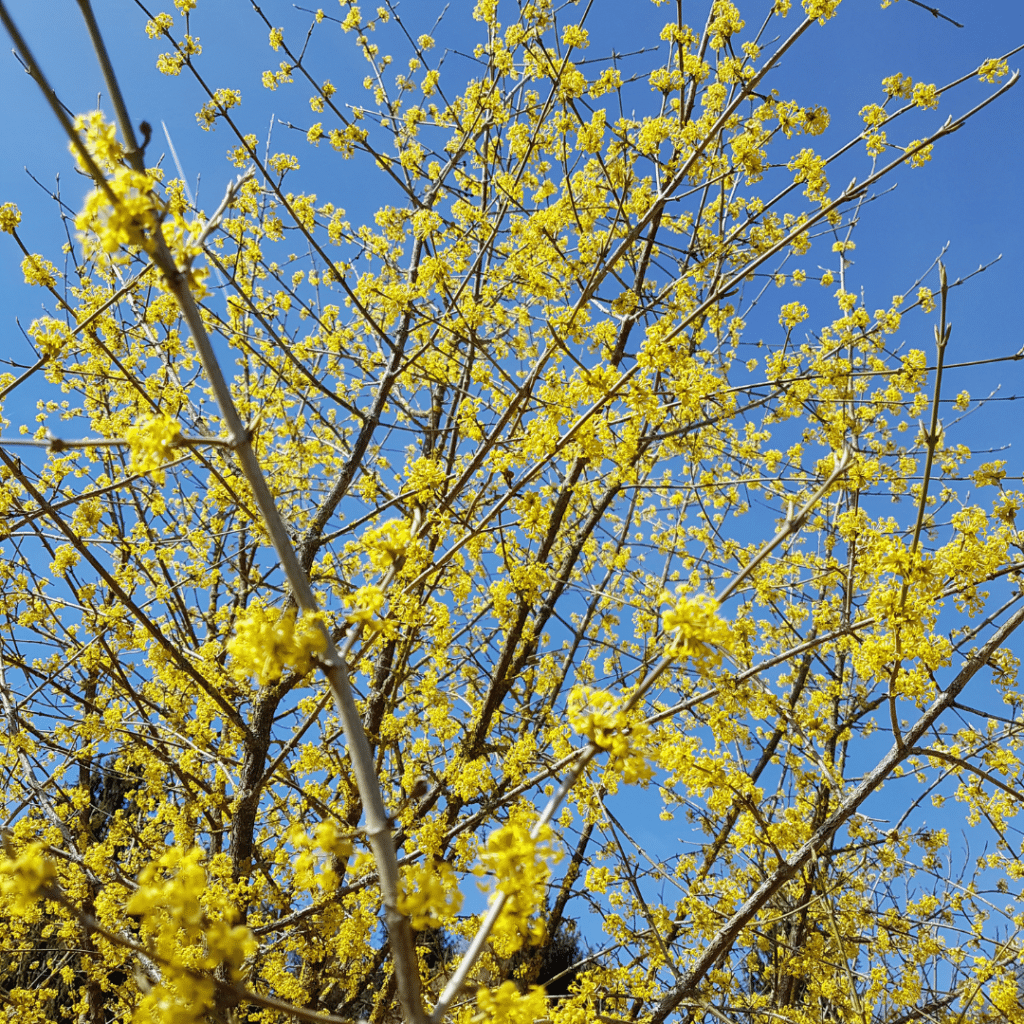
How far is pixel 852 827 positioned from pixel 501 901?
5.94 meters

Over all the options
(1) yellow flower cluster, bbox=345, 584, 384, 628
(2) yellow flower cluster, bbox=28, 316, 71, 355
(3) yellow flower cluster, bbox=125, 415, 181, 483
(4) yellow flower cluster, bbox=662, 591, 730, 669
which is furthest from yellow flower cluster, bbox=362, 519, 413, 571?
(2) yellow flower cluster, bbox=28, 316, 71, 355

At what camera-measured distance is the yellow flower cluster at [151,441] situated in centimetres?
197

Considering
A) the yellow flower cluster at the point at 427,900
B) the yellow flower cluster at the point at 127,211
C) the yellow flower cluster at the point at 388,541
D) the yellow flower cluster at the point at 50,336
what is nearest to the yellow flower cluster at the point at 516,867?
the yellow flower cluster at the point at 427,900

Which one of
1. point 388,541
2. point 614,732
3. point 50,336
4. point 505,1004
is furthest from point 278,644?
point 50,336

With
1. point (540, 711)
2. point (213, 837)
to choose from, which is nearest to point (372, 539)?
point (540, 711)

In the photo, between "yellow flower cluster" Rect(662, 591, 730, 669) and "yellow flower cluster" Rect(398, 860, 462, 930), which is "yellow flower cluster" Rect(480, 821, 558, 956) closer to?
"yellow flower cluster" Rect(398, 860, 462, 930)

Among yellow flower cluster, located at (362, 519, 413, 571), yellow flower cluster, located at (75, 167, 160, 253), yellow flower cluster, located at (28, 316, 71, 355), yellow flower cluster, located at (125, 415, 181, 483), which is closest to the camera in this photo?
yellow flower cluster, located at (75, 167, 160, 253)

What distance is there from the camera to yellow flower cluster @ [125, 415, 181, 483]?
6.46 ft

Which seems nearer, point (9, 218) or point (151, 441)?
point (151, 441)

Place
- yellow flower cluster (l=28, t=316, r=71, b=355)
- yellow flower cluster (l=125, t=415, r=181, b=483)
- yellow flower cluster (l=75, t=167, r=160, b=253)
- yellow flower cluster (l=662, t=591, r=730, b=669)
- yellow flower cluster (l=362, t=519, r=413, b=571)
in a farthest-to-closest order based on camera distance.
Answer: yellow flower cluster (l=28, t=316, r=71, b=355)
yellow flower cluster (l=362, t=519, r=413, b=571)
yellow flower cluster (l=662, t=591, r=730, b=669)
yellow flower cluster (l=125, t=415, r=181, b=483)
yellow flower cluster (l=75, t=167, r=160, b=253)

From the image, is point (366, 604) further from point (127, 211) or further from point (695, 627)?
point (127, 211)

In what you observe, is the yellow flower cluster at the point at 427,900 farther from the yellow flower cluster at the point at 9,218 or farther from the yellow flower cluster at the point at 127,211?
the yellow flower cluster at the point at 9,218

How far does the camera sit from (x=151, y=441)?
77.9 inches

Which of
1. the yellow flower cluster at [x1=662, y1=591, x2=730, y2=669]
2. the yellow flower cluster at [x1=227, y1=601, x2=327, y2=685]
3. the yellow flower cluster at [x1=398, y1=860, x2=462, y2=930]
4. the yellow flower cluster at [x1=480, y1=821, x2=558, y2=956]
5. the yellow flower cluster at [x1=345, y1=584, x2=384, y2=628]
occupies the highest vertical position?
the yellow flower cluster at [x1=662, y1=591, x2=730, y2=669]
